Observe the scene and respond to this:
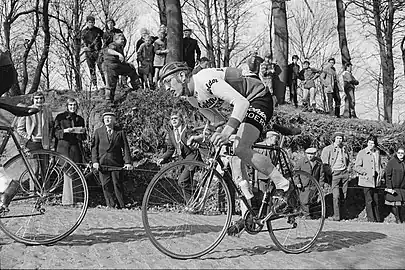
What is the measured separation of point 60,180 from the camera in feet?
19.4

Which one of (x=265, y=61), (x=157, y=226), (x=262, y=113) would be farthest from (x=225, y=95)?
(x=265, y=61)

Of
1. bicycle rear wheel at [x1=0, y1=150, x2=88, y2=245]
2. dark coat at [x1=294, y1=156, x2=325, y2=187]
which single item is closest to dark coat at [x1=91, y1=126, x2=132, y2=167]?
dark coat at [x1=294, y1=156, x2=325, y2=187]

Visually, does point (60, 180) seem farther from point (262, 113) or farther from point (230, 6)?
point (230, 6)

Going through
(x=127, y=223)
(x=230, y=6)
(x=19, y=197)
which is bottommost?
(x=127, y=223)

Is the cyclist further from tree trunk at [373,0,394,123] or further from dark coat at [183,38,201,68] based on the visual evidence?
tree trunk at [373,0,394,123]

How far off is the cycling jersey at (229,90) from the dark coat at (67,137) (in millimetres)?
5614

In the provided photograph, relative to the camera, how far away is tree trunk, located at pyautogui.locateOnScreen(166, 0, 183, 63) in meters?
14.8

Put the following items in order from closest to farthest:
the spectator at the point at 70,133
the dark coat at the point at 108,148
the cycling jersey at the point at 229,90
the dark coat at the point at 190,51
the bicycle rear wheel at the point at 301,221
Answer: the cycling jersey at the point at 229,90, the bicycle rear wheel at the point at 301,221, the spectator at the point at 70,133, the dark coat at the point at 108,148, the dark coat at the point at 190,51

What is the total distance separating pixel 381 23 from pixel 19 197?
79.6 ft

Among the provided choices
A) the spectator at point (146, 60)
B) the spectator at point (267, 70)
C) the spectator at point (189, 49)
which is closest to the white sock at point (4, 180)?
the spectator at point (146, 60)

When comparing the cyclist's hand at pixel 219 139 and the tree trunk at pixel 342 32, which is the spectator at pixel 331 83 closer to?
the tree trunk at pixel 342 32

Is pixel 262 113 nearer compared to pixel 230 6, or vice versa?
pixel 262 113

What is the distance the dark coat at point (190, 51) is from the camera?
52.5 ft

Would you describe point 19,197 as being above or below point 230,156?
below
